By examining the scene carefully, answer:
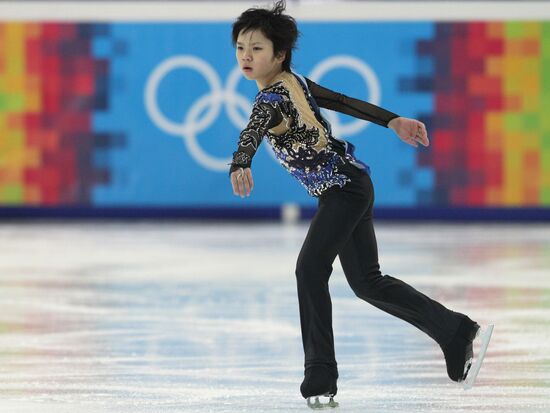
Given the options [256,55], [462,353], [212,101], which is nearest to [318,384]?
[462,353]

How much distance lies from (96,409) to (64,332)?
2039mm

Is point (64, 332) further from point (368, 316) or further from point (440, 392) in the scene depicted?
point (440, 392)

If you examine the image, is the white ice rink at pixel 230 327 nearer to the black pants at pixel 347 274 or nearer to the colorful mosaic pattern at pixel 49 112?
the black pants at pixel 347 274

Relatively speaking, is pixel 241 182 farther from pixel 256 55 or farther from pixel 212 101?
pixel 212 101

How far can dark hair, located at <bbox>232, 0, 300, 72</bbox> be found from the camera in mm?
4344

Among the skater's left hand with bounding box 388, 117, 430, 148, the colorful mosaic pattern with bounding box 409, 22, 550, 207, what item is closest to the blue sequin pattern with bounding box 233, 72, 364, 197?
the skater's left hand with bounding box 388, 117, 430, 148

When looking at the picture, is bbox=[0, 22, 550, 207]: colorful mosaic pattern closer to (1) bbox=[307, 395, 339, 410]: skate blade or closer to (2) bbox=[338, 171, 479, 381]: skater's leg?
(2) bbox=[338, 171, 479, 381]: skater's leg

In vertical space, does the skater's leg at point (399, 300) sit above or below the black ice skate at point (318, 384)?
above

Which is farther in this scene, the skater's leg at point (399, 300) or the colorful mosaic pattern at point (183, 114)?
the colorful mosaic pattern at point (183, 114)

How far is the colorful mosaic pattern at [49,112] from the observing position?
14.0 meters

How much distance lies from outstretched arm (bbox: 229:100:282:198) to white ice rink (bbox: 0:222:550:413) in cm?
84

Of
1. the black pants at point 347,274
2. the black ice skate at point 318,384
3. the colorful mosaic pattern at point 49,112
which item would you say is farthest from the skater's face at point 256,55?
the colorful mosaic pattern at point 49,112

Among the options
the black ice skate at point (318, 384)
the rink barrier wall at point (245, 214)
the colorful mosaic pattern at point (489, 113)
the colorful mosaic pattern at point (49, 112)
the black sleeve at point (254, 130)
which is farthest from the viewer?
the colorful mosaic pattern at point (49, 112)

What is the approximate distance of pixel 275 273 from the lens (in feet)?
29.0
